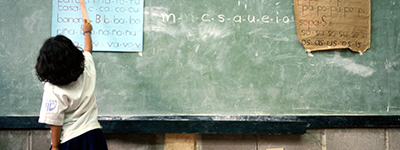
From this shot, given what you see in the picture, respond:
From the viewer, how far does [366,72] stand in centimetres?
216

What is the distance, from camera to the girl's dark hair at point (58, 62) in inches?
51.2

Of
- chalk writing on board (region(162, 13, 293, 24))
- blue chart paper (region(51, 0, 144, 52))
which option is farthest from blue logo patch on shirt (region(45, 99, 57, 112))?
chalk writing on board (region(162, 13, 293, 24))

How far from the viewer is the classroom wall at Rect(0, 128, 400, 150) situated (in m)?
2.02

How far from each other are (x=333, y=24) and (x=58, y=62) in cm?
211

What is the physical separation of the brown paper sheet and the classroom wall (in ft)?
2.45

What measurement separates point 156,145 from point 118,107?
45cm

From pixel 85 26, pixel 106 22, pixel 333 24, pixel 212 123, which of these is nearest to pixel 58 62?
pixel 85 26

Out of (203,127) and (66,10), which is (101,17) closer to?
(66,10)

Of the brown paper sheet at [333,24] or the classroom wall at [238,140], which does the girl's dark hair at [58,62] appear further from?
the brown paper sheet at [333,24]

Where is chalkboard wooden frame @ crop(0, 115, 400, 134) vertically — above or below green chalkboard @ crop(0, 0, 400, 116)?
below

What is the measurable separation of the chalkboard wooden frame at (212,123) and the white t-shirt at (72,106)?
43 cm

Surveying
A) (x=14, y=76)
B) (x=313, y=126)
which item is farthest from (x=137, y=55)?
(x=313, y=126)

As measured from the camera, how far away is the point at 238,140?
2.12 meters

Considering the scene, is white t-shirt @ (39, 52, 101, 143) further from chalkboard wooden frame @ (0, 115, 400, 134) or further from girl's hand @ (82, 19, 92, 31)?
chalkboard wooden frame @ (0, 115, 400, 134)
